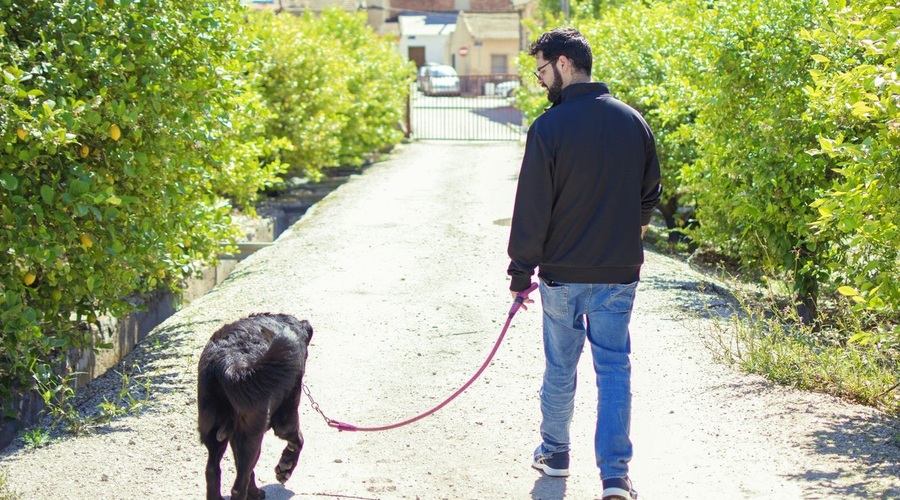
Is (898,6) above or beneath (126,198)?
above

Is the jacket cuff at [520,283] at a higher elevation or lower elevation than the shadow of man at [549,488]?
higher

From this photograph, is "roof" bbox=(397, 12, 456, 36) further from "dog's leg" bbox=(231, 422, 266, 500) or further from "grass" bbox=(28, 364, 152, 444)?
"dog's leg" bbox=(231, 422, 266, 500)

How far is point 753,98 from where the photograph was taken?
27.3 feet

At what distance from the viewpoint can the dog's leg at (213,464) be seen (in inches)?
175

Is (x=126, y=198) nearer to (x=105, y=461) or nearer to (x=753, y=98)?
(x=105, y=461)

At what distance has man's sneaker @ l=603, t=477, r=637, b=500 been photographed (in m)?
4.45

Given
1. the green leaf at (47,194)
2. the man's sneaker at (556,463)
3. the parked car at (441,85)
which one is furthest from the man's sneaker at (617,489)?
the parked car at (441,85)

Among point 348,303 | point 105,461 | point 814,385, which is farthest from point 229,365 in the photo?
point 348,303

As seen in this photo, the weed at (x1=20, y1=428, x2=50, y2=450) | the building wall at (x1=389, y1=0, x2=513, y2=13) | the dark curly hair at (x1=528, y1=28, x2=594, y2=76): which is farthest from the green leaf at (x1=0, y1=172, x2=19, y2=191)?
the building wall at (x1=389, y1=0, x2=513, y2=13)

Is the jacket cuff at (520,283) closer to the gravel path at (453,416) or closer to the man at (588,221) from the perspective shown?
the man at (588,221)

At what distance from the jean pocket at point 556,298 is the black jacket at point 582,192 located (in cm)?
4

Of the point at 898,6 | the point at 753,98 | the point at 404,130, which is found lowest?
the point at 404,130

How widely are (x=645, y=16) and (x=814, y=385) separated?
9.57 metres

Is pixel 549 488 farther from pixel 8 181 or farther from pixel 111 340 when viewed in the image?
pixel 111 340
